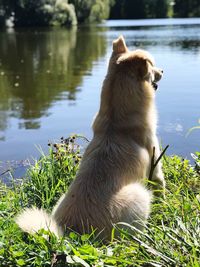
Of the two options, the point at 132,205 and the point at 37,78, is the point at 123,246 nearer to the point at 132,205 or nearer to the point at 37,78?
the point at 132,205

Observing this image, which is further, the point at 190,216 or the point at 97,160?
the point at 97,160

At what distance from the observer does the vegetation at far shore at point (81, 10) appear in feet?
206

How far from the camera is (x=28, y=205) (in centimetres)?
510

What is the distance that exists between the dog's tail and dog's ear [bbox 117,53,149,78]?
181cm

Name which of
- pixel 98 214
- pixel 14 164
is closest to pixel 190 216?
pixel 98 214

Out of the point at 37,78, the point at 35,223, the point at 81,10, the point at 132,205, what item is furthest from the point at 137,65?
the point at 81,10

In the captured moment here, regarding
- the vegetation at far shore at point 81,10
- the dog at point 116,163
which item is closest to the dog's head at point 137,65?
the dog at point 116,163

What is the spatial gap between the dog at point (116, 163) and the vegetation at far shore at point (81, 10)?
194 ft

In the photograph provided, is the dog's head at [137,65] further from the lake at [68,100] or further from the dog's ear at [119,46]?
the lake at [68,100]

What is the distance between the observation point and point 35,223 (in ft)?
12.0

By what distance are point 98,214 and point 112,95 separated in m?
1.39

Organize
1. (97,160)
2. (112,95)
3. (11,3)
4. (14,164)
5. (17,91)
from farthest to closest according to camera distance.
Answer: (11,3)
(17,91)
(14,164)
(112,95)
(97,160)

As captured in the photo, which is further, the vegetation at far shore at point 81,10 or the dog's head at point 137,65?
the vegetation at far shore at point 81,10

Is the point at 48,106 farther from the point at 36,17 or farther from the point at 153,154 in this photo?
the point at 36,17
